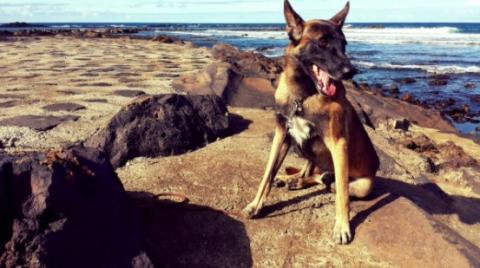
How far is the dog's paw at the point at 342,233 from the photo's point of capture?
3537 mm

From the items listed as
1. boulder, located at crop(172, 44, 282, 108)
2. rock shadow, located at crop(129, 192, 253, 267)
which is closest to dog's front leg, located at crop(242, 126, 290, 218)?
rock shadow, located at crop(129, 192, 253, 267)

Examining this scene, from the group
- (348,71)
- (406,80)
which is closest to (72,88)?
(348,71)

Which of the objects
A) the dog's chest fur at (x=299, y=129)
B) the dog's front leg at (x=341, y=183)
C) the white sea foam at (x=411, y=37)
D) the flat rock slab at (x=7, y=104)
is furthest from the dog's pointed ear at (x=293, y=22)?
the white sea foam at (x=411, y=37)

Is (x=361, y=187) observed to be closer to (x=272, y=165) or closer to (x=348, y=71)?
(x=272, y=165)

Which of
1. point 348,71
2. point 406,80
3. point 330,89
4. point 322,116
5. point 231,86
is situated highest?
point 348,71

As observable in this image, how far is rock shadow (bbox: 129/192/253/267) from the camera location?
325cm

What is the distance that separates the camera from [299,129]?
3859mm

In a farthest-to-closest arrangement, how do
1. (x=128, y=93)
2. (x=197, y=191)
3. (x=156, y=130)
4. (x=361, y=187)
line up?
1. (x=128, y=93)
2. (x=156, y=130)
3. (x=197, y=191)
4. (x=361, y=187)

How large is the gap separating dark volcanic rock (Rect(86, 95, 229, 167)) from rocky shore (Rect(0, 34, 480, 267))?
0.01 m

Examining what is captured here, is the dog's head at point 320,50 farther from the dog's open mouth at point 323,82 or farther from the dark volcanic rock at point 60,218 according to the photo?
the dark volcanic rock at point 60,218

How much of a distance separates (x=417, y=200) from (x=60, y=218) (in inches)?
128

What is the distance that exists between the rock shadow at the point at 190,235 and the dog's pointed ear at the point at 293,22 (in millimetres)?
1588

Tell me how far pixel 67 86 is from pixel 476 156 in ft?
23.7

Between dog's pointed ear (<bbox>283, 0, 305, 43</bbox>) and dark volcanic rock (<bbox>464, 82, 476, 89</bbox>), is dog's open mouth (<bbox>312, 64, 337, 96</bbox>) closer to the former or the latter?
dog's pointed ear (<bbox>283, 0, 305, 43</bbox>)
